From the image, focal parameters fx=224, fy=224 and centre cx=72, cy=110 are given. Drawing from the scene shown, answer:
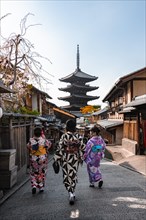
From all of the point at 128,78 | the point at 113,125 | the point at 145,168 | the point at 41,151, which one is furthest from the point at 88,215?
the point at 113,125

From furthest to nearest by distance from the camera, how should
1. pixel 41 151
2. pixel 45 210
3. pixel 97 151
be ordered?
pixel 97 151 < pixel 41 151 < pixel 45 210

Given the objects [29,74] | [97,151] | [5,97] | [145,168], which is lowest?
[145,168]

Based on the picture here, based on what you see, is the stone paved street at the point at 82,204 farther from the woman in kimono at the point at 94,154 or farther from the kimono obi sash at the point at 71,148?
the kimono obi sash at the point at 71,148

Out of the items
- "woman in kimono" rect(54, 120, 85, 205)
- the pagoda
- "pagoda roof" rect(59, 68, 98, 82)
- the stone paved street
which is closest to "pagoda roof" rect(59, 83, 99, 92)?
the pagoda

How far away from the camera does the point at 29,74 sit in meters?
9.45

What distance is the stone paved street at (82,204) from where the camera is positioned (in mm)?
3848

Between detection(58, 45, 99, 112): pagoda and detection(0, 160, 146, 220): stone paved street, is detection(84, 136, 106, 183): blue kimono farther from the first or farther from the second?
detection(58, 45, 99, 112): pagoda

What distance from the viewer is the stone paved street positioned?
3848 mm

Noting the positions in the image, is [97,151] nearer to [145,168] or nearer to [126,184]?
[126,184]

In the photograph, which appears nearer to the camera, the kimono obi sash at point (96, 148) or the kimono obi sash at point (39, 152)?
the kimono obi sash at point (39, 152)

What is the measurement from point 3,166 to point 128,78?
40.7ft

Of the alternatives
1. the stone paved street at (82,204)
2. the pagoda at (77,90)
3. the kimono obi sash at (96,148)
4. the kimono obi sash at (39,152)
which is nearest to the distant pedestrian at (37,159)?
the kimono obi sash at (39,152)

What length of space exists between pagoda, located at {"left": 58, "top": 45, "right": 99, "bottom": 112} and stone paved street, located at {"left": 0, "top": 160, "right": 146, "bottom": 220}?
43764 millimetres

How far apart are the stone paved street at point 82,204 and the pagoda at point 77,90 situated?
4376 cm
